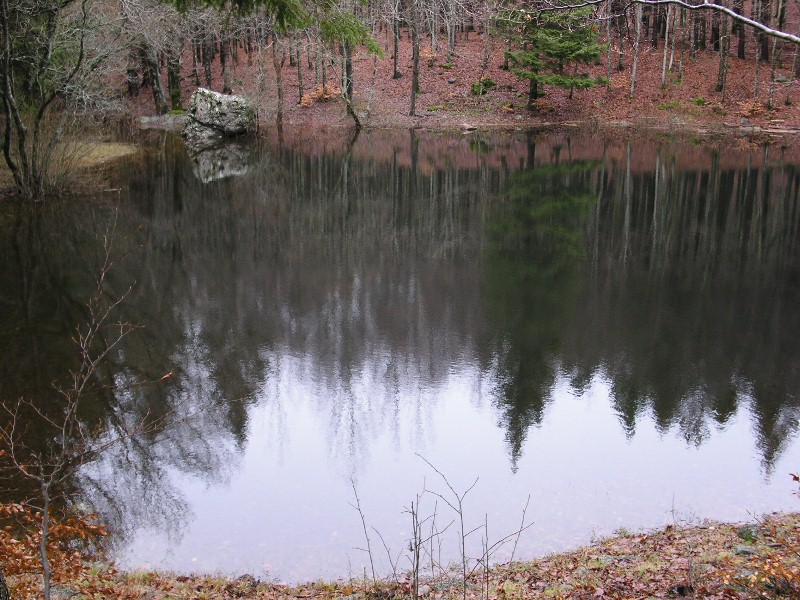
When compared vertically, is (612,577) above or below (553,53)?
below

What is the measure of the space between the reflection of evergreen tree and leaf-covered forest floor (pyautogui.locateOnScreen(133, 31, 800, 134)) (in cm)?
1846

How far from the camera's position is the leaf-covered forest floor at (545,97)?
40125 millimetres

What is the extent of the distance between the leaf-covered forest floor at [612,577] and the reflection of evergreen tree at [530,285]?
234 cm

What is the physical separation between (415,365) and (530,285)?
4.52m

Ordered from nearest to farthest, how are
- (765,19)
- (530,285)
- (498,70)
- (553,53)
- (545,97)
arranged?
(530,285) → (553,53) → (765,19) → (545,97) → (498,70)

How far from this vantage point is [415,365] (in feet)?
35.9

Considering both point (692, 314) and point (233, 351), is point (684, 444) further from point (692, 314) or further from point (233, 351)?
point (233, 351)

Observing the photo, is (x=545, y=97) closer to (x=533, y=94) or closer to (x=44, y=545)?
(x=533, y=94)

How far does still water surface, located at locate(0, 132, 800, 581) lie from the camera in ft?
24.5

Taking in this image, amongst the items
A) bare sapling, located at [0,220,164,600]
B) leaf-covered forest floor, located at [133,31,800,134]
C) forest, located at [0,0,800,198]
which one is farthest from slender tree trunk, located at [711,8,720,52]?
bare sapling, located at [0,220,164,600]

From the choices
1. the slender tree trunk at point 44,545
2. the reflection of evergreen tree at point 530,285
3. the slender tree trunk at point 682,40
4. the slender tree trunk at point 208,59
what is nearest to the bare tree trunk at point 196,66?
the slender tree trunk at point 208,59

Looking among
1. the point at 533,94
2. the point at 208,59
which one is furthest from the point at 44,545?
the point at 208,59

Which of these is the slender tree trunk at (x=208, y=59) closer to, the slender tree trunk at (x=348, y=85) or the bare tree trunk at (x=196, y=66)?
the bare tree trunk at (x=196, y=66)

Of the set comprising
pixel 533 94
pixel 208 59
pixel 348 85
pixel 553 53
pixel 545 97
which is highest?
pixel 553 53
